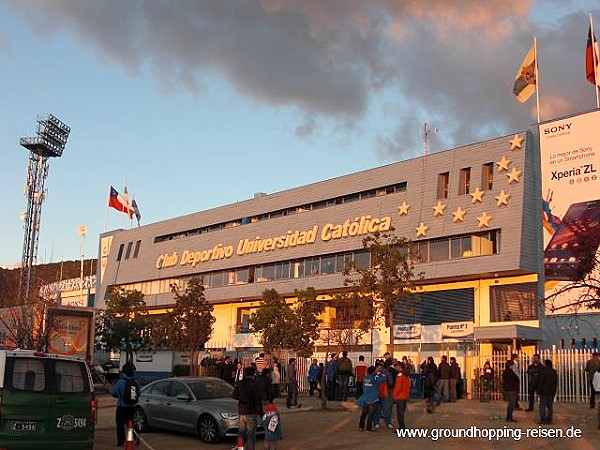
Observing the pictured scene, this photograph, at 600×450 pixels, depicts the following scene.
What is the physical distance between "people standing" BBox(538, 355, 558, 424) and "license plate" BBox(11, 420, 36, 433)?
42.5ft

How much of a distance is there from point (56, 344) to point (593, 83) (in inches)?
1057

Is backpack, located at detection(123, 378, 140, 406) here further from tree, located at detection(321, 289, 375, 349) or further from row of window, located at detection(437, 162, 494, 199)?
row of window, located at detection(437, 162, 494, 199)

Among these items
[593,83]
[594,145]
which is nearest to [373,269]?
[594,145]

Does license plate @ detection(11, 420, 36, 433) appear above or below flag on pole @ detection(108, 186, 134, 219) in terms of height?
below

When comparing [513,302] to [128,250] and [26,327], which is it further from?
[128,250]

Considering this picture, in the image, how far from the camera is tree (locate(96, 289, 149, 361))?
157 feet

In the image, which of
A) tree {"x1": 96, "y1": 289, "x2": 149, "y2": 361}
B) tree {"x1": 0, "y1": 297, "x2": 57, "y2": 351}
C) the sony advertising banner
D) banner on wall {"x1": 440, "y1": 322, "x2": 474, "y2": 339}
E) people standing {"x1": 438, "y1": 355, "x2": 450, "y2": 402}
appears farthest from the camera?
tree {"x1": 96, "y1": 289, "x2": 149, "y2": 361}

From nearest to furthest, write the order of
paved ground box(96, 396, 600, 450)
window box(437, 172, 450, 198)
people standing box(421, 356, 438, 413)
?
1. paved ground box(96, 396, 600, 450)
2. people standing box(421, 356, 438, 413)
3. window box(437, 172, 450, 198)

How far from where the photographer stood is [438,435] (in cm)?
1794

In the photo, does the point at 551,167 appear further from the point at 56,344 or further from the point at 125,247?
the point at 125,247

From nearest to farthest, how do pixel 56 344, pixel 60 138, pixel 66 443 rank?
pixel 66 443, pixel 56 344, pixel 60 138

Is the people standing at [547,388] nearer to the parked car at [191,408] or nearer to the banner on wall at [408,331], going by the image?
the parked car at [191,408]

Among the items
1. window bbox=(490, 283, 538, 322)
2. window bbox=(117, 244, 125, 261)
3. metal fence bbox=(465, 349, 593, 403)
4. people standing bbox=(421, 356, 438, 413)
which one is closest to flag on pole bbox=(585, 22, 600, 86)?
window bbox=(490, 283, 538, 322)

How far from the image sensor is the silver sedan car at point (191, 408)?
16.2 m
